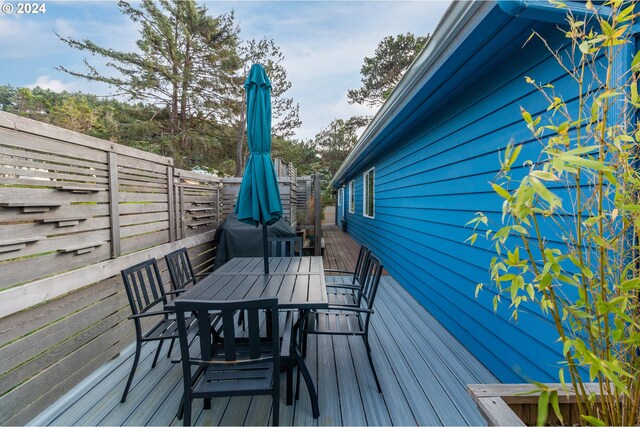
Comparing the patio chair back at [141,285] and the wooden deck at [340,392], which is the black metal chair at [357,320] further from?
the patio chair back at [141,285]

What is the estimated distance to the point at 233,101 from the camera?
1155 centimetres

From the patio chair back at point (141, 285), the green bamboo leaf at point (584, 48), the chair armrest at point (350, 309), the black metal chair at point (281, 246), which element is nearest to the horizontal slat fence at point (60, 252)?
the patio chair back at point (141, 285)

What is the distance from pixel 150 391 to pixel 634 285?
8.51 ft

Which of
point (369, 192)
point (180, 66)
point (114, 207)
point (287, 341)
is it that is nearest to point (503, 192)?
point (287, 341)

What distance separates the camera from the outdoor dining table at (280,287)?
6.12 ft

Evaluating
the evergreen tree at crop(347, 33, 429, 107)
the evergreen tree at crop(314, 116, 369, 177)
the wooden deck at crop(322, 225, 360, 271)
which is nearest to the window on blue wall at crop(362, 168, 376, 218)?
the wooden deck at crop(322, 225, 360, 271)

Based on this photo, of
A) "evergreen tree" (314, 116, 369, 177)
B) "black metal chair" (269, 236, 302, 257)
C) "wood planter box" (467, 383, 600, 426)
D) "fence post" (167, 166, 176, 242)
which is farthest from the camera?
"evergreen tree" (314, 116, 369, 177)

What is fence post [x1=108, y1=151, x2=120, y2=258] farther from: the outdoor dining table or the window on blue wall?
the window on blue wall

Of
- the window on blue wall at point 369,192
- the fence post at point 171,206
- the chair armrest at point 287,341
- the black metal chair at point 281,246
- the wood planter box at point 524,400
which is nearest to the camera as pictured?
the wood planter box at point 524,400

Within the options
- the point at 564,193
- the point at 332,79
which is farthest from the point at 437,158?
the point at 332,79

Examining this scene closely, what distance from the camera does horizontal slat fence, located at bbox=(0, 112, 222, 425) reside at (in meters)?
1.68

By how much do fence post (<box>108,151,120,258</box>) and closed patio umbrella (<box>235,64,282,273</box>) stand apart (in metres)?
1.04

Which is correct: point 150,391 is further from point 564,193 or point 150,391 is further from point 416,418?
point 564,193

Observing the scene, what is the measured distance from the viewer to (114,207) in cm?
252
